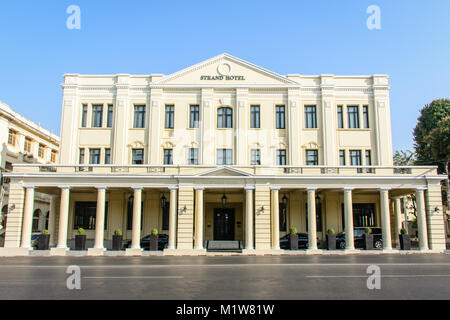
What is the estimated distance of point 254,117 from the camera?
1329 inches

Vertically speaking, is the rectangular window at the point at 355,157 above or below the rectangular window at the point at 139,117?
below

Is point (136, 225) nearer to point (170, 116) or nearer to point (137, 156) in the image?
point (137, 156)

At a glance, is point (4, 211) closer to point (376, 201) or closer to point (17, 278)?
point (17, 278)

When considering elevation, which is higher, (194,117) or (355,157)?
(194,117)

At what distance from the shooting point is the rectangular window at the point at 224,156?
32875 millimetres

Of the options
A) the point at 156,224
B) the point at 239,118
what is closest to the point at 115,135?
the point at 156,224

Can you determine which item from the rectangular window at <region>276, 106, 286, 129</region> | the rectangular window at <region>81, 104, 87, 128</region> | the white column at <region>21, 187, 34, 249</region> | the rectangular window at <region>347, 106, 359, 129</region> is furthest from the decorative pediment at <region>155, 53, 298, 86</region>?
the white column at <region>21, 187, 34, 249</region>

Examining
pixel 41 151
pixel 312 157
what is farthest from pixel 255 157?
pixel 41 151

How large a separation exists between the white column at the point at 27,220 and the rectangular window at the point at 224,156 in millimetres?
→ 13957

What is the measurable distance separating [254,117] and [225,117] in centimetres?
242

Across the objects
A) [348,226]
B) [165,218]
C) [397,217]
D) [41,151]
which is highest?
[41,151]

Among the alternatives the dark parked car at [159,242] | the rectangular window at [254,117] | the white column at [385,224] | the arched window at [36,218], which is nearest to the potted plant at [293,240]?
the white column at [385,224]

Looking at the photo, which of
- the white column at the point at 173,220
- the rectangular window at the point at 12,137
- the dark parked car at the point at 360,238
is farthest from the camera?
the rectangular window at the point at 12,137

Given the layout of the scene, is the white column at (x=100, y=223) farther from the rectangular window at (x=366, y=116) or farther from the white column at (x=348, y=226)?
the rectangular window at (x=366, y=116)
